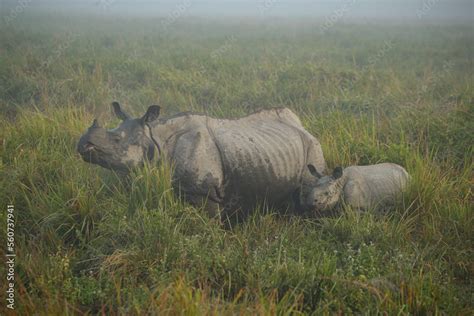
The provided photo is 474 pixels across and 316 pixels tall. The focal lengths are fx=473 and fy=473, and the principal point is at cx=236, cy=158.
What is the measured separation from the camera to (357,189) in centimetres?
507

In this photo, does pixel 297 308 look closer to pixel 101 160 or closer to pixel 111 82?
pixel 101 160

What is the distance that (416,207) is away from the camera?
16.2 feet

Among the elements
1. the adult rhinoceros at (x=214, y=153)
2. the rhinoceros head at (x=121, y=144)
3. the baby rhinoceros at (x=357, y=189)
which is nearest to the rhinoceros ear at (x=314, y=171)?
the baby rhinoceros at (x=357, y=189)

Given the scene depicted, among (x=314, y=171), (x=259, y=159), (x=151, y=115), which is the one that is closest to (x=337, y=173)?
(x=314, y=171)

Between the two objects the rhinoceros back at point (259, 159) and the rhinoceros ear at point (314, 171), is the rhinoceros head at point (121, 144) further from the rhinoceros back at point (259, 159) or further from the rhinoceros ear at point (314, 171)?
the rhinoceros ear at point (314, 171)

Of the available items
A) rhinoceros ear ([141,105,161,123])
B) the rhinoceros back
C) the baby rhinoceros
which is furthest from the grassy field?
rhinoceros ear ([141,105,161,123])

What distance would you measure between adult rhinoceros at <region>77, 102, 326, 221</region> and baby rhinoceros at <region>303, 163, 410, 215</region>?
1.10 feet

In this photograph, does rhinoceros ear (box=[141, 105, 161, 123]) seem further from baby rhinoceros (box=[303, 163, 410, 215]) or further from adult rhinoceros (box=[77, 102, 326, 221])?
baby rhinoceros (box=[303, 163, 410, 215])

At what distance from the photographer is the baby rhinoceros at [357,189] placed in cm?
488

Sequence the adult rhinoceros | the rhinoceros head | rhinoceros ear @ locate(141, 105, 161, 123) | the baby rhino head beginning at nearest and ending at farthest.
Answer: the rhinoceros head < the adult rhinoceros < rhinoceros ear @ locate(141, 105, 161, 123) < the baby rhino head

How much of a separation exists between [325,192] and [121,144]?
Answer: 2.10 metres

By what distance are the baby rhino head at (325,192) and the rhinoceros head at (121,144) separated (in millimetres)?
1641

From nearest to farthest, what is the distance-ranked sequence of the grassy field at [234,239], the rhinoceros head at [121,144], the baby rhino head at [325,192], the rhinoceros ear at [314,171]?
the grassy field at [234,239] < the rhinoceros head at [121,144] < the baby rhino head at [325,192] < the rhinoceros ear at [314,171]

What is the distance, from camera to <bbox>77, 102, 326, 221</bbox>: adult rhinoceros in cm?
438
